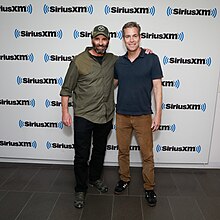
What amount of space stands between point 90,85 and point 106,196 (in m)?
1.12

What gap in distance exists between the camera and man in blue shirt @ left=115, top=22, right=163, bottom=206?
77.4 inches

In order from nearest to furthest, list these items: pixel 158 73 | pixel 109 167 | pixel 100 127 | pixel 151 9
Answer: pixel 158 73 < pixel 100 127 < pixel 151 9 < pixel 109 167

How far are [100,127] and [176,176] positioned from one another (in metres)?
1.17

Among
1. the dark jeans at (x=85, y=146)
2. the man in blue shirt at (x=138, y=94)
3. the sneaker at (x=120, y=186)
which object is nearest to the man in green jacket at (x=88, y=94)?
the dark jeans at (x=85, y=146)

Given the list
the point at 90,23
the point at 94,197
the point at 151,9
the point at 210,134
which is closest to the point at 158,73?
the point at 151,9

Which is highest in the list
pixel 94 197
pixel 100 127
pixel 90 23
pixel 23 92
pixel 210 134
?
pixel 90 23

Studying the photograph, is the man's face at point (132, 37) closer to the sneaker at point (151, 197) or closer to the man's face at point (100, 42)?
the man's face at point (100, 42)

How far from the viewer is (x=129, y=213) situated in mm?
1988

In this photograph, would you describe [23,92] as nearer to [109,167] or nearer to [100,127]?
[100,127]

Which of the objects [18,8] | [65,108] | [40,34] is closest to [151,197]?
[65,108]

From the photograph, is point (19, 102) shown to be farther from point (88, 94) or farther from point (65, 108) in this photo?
point (88, 94)

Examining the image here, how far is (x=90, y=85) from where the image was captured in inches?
79.7

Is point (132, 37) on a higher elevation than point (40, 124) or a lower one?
higher

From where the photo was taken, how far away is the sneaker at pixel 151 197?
6.88 feet
